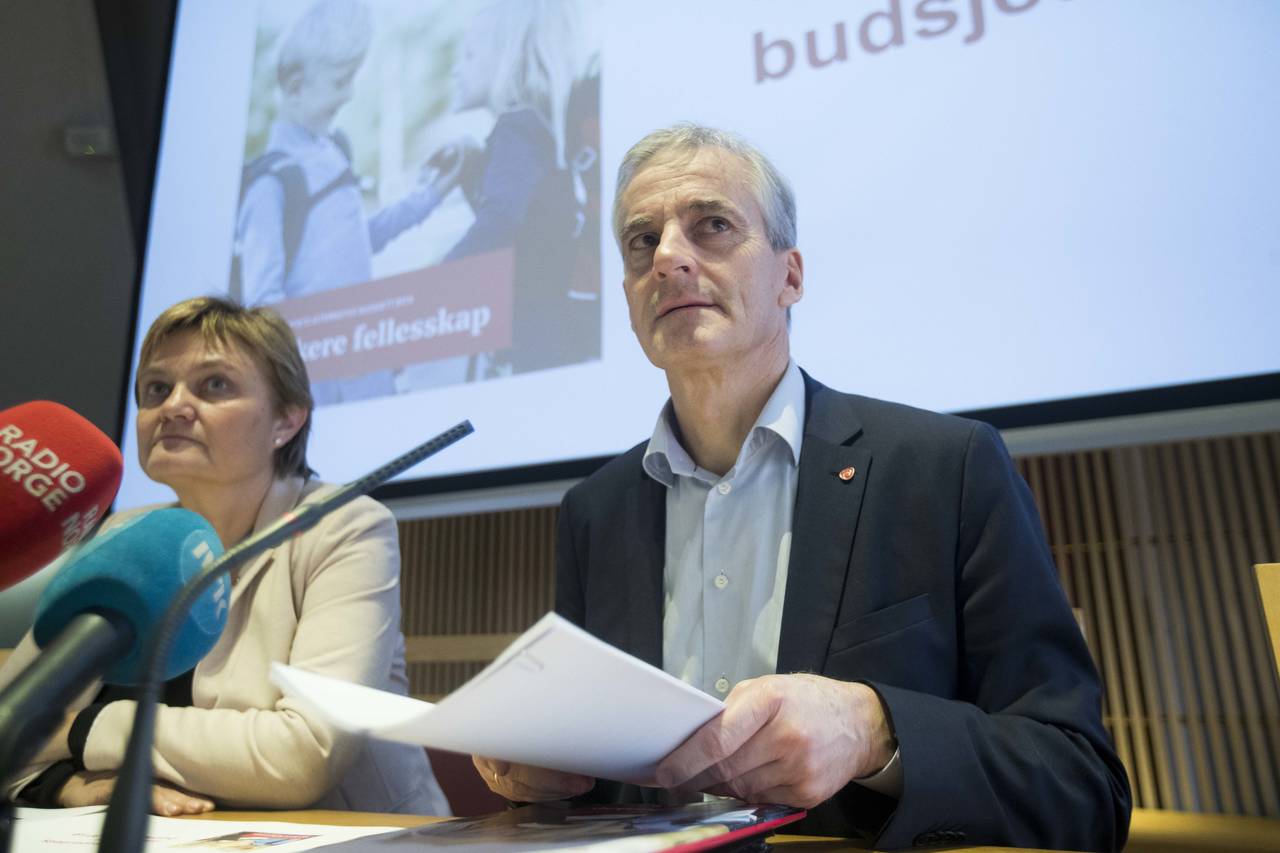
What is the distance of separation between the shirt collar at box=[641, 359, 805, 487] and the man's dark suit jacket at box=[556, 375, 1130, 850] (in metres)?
0.03

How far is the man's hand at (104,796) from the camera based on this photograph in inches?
53.7

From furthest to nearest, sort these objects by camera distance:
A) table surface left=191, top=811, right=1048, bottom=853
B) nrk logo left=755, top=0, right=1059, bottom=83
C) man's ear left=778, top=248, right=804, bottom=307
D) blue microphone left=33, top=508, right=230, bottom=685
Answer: nrk logo left=755, top=0, right=1059, bottom=83 → man's ear left=778, top=248, right=804, bottom=307 → table surface left=191, top=811, right=1048, bottom=853 → blue microphone left=33, top=508, right=230, bottom=685

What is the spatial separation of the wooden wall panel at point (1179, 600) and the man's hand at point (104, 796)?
2.56 meters

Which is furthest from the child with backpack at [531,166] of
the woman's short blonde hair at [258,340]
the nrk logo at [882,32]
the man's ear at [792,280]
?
the man's ear at [792,280]

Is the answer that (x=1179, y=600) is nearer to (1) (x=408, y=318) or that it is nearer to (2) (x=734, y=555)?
(2) (x=734, y=555)

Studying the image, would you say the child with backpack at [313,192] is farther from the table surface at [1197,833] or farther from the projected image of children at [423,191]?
the table surface at [1197,833]

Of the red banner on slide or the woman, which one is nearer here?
the woman

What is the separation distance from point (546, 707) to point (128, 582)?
283 millimetres

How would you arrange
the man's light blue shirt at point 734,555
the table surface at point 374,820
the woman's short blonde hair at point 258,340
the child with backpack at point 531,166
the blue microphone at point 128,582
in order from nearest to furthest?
the blue microphone at point 128,582 < the table surface at point 374,820 < the man's light blue shirt at point 734,555 < the woman's short blonde hair at point 258,340 < the child with backpack at point 531,166

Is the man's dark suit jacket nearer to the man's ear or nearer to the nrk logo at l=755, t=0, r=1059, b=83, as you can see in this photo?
the man's ear

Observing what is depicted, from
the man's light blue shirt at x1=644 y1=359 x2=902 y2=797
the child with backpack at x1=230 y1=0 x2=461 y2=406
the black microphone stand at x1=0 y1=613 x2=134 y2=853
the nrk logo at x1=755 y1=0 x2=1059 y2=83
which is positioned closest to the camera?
the black microphone stand at x1=0 y1=613 x2=134 y2=853

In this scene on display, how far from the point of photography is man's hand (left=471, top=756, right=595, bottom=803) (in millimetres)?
1006

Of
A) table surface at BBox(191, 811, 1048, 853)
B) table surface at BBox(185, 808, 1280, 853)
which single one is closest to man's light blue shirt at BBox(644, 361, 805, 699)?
table surface at BBox(191, 811, 1048, 853)

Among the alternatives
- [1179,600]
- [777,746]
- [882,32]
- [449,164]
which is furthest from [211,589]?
[1179,600]
